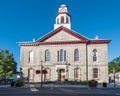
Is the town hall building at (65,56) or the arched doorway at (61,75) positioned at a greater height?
the town hall building at (65,56)

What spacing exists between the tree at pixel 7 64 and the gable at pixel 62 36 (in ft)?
49.7

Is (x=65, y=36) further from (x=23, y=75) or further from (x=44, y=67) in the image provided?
(x=23, y=75)

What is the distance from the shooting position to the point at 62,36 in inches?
2092

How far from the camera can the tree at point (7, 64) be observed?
64.4 m

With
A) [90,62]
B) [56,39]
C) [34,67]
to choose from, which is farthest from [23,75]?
[90,62]

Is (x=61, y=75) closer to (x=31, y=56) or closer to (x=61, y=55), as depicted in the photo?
(x=61, y=55)

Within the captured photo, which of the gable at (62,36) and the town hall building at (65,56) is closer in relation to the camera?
the town hall building at (65,56)

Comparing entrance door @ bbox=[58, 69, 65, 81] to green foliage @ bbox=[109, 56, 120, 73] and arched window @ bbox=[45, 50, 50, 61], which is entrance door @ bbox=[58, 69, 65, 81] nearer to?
arched window @ bbox=[45, 50, 50, 61]

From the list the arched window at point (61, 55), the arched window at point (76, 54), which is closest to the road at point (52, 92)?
the arched window at point (76, 54)

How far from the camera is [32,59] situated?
177 ft

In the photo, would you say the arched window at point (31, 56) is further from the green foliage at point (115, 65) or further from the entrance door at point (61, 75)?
the green foliage at point (115, 65)

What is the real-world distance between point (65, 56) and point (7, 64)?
19078mm

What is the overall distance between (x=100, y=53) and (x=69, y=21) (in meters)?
9.98

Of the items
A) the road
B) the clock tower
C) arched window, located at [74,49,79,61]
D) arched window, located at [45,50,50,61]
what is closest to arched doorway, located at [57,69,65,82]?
arched window, located at [74,49,79,61]
